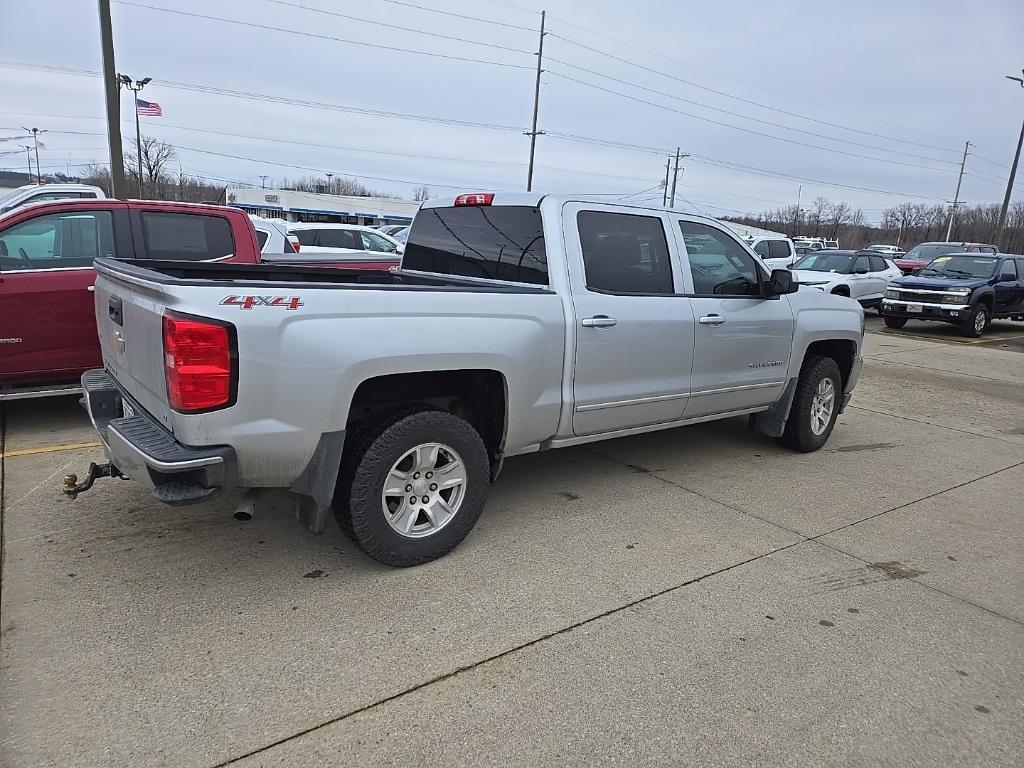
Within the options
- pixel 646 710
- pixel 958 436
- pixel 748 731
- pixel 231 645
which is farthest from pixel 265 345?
pixel 958 436

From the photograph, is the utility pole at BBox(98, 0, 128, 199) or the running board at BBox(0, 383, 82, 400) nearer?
the running board at BBox(0, 383, 82, 400)

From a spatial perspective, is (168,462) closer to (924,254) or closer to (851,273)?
(851,273)

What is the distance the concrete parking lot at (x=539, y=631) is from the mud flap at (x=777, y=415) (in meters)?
0.68

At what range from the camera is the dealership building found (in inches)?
2344

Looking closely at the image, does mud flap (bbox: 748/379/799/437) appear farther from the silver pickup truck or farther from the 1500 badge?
the 1500 badge

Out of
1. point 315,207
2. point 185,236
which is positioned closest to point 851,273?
point 185,236

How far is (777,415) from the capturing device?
5.82m

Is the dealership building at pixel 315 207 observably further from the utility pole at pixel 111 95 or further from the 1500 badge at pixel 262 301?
the 1500 badge at pixel 262 301

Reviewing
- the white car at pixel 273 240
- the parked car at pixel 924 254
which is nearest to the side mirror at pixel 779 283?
the white car at pixel 273 240

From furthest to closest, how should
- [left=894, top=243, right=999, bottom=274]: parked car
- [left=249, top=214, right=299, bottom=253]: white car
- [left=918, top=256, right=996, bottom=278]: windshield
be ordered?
[left=894, top=243, right=999, bottom=274]: parked car, [left=918, top=256, right=996, bottom=278]: windshield, [left=249, top=214, right=299, bottom=253]: white car

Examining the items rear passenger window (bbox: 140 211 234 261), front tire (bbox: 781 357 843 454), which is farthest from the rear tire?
rear passenger window (bbox: 140 211 234 261)

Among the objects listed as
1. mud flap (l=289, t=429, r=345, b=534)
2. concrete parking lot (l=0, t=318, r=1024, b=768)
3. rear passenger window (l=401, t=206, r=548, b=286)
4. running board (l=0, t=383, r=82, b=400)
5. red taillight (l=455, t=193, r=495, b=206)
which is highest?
red taillight (l=455, t=193, r=495, b=206)

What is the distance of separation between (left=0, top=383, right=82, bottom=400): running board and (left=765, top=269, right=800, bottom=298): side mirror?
539 cm

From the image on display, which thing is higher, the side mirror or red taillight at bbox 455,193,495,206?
red taillight at bbox 455,193,495,206
